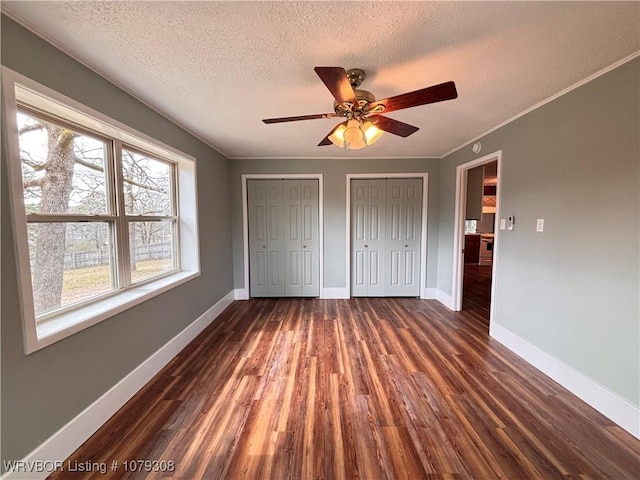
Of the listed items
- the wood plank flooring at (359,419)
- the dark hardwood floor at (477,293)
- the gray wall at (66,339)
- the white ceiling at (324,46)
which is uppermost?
the white ceiling at (324,46)

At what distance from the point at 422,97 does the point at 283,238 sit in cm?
305

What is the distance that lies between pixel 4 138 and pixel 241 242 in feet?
9.89

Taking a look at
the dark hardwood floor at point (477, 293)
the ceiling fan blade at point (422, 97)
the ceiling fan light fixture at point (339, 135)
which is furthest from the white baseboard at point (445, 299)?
the ceiling fan blade at point (422, 97)

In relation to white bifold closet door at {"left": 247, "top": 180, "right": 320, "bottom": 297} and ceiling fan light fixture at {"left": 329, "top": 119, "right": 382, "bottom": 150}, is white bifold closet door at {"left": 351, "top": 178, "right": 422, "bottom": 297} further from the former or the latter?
ceiling fan light fixture at {"left": 329, "top": 119, "right": 382, "bottom": 150}

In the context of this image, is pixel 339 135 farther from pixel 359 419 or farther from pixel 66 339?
pixel 66 339

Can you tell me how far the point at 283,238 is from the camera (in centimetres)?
411

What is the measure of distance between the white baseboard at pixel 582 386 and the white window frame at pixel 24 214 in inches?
133

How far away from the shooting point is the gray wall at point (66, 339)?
1148 mm

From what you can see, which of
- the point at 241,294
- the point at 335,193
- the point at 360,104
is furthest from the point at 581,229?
the point at 241,294

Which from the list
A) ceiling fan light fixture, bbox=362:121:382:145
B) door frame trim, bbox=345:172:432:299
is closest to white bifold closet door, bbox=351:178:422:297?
door frame trim, bbox=345:172:432:299

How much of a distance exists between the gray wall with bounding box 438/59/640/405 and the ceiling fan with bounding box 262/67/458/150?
1.22 meters

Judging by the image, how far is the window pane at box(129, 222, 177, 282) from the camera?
2180 millimetres

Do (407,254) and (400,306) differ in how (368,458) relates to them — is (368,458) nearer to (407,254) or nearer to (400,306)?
(400,306)

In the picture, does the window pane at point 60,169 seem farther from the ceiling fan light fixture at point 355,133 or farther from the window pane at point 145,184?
the ceiling fan light fixture at point 355,133
